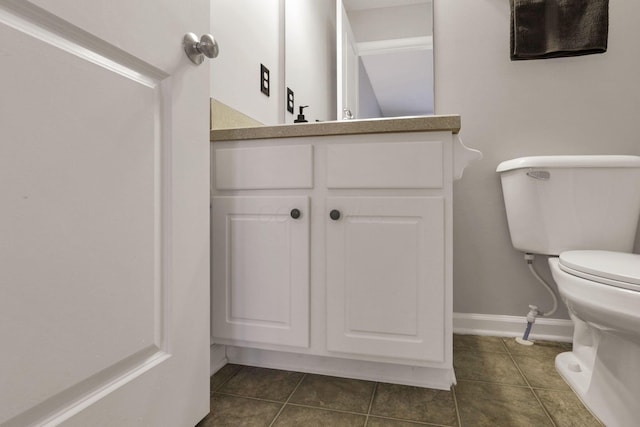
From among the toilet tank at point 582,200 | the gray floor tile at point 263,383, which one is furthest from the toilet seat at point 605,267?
the gray floor tile at point 263,383

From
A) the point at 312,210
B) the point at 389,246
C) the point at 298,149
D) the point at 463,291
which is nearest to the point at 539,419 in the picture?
the point at 389,246

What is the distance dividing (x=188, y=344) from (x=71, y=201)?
41 cm

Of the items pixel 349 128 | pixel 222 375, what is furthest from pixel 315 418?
pixel 349 128

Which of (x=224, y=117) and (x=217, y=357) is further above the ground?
(x=224, y=117)

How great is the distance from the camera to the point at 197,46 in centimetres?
78

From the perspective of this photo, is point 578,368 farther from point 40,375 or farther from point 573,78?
point 40,375

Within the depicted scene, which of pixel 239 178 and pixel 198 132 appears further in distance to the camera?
pixel 239 178

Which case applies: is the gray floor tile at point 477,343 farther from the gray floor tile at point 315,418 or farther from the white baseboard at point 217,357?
the white baseboard at point 217,357

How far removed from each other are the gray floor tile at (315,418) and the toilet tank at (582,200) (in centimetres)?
101

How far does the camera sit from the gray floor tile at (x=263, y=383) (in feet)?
3.43

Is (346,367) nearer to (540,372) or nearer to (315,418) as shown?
(315,418)

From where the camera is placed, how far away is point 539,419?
3.04 ft

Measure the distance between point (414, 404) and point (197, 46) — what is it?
1081 millimetres

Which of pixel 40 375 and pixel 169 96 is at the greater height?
pixel 169 96
